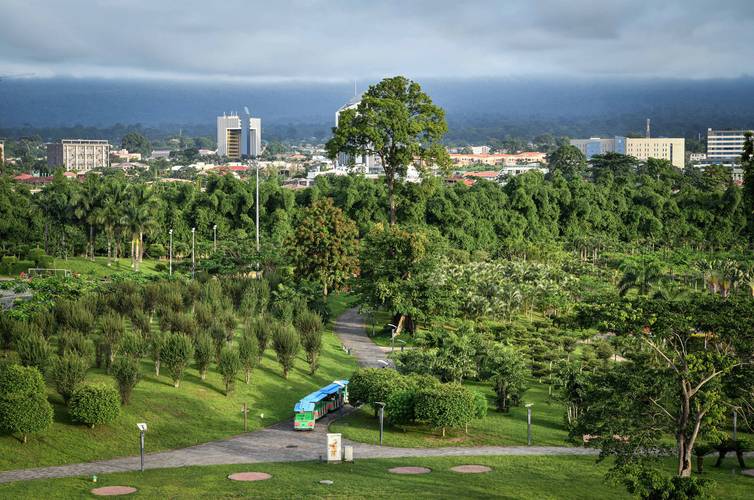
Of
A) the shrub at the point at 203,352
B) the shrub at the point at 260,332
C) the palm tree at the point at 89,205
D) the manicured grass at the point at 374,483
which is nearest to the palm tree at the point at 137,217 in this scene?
the palm tree at the point at 89,205

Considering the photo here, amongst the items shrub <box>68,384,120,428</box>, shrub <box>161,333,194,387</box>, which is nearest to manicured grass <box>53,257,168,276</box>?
shrub <box>161,333,194,387</box>

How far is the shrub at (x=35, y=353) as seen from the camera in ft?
137

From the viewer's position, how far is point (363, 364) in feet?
182

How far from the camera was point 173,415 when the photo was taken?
140 ft

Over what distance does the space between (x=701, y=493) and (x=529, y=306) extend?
43.6 m

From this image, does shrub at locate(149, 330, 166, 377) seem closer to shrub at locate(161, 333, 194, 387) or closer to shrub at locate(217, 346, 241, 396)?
shrub at locate(161, 333, 194, 387)

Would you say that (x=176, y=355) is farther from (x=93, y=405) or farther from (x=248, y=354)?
(x=93, y=405)

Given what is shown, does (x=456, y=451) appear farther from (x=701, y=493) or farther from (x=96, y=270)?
(x=96, y=270)

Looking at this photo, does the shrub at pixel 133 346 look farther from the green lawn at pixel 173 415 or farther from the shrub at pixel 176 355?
the green lawn at pixel 173 415

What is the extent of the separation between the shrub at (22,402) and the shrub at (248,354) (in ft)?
36.6

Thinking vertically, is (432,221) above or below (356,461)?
above

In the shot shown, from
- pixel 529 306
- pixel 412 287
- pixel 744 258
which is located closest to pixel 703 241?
pixel 744 258

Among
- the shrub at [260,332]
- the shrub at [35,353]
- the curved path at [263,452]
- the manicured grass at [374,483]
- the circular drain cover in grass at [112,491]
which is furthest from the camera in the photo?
the shrub at [260,332]

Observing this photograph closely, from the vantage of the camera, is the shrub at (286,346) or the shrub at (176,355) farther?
the shrub at (286,346)
